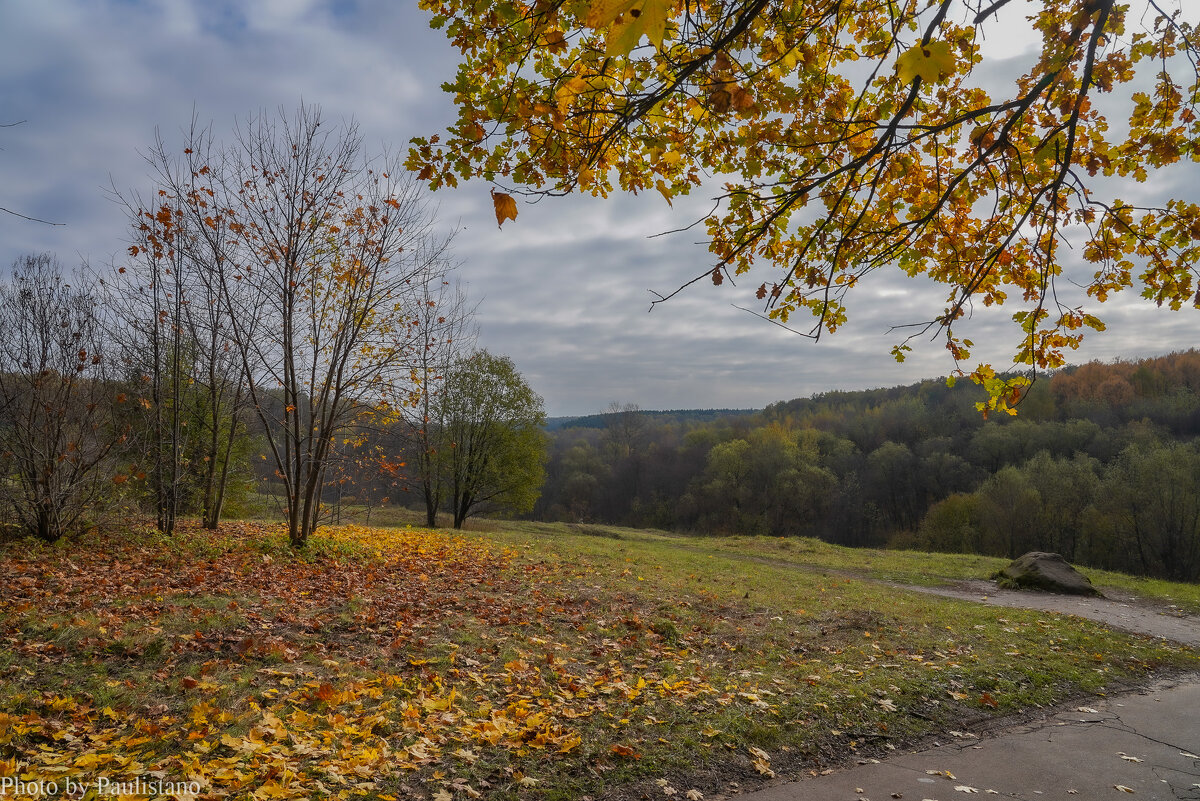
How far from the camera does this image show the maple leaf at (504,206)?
2877mm

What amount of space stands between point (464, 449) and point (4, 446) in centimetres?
1830

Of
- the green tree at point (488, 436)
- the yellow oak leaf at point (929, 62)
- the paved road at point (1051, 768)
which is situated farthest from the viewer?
the green tree at point (488, 436)

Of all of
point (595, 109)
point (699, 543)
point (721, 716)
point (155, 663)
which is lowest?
point (699, 543)

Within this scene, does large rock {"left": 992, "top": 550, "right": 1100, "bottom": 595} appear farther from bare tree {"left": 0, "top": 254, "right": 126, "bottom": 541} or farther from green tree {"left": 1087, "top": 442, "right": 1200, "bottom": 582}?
green tree {"left": 1087, "top": 442, "right": 1200, "bottom": 582}

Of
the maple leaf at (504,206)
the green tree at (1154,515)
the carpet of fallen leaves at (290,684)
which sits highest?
the maple leaf at (504,206)

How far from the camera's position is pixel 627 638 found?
21.8 feet

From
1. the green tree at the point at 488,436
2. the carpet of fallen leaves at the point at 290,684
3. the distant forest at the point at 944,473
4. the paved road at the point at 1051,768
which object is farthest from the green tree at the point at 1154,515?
the carpet of fallen leaves at the point at 290,684

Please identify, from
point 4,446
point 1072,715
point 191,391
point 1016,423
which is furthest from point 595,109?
point 1016,423

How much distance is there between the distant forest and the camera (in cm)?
3303

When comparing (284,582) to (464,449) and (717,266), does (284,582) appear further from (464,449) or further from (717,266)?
(464,449)

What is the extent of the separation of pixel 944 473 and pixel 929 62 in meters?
58.2

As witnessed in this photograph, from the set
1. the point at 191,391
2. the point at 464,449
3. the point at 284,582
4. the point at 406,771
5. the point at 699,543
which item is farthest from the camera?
the point at 464,449

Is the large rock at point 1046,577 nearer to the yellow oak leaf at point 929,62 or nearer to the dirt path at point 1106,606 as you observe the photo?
the dirt path at point 1106,606

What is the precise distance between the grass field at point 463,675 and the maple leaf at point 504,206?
10.1 ft
